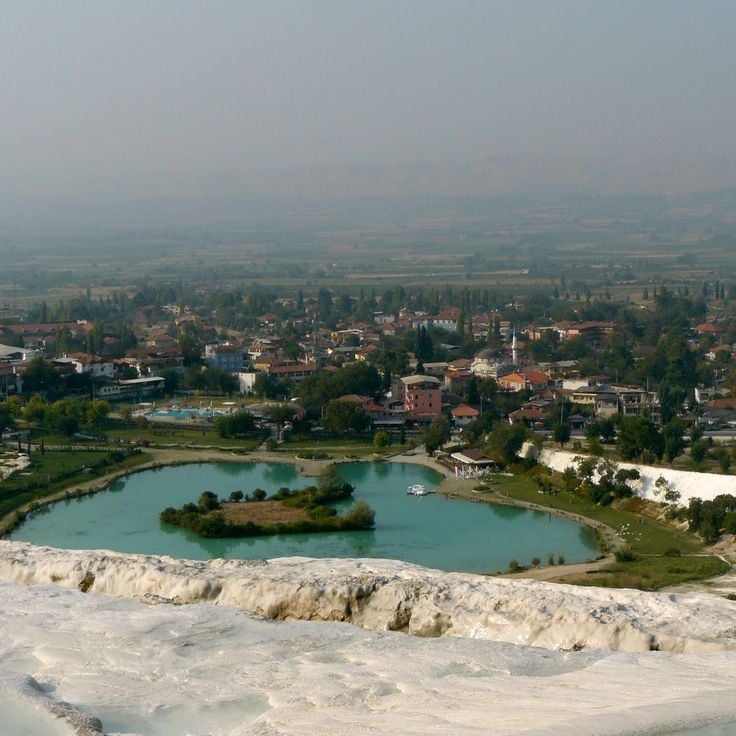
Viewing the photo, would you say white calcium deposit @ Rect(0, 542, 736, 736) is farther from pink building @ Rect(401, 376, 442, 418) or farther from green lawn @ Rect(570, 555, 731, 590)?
pink building @ Rect(401, 376, 442, 418)

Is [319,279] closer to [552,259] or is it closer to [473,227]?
[552,259]

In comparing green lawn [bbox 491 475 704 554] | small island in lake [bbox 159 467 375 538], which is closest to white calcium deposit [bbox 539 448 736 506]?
green lawn [bbox 491 475 704 554]

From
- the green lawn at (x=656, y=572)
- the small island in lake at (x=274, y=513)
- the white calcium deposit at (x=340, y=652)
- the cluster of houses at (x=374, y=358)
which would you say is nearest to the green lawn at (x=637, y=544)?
the green lawn at (x=656, y=572)

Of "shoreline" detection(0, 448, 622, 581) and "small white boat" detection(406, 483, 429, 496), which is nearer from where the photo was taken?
"shoreline" detection(0, 448, 622, 581)

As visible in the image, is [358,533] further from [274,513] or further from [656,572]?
[656,572]

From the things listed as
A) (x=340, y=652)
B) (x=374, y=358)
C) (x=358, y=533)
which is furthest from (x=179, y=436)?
(x=340, y=652)

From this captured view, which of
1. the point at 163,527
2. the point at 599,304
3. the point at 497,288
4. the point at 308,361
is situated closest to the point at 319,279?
the point at 497,288
